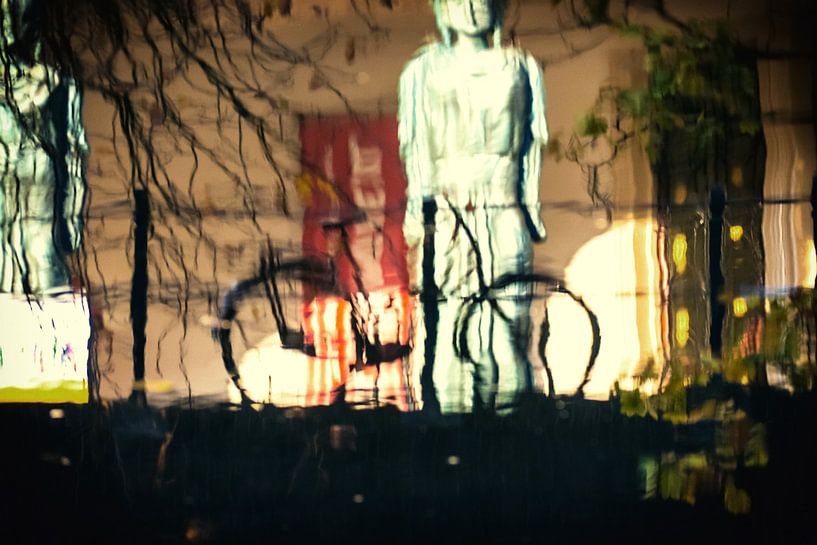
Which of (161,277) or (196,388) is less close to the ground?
(161,277)

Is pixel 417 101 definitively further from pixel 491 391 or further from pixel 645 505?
pixel 645 505

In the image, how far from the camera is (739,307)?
2.51 m

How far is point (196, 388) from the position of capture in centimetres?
254

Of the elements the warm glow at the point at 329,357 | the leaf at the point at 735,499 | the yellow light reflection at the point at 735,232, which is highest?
the yellow light reflection at the point at 735,232

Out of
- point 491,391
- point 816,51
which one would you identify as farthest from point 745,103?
point 491,391

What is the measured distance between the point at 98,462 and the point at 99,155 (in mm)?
1087

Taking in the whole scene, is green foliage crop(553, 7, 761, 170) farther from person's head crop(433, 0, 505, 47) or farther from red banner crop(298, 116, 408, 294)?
red banner crop(298, 116, 408, 294)

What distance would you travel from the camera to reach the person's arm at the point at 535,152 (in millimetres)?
2518

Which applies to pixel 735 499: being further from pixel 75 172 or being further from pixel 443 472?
pixel 75 172

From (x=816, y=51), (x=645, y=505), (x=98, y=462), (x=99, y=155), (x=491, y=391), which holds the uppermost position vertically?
(x=816, y=51)

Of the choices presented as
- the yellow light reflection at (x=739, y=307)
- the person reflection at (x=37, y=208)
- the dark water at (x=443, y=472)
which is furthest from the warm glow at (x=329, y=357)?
the yellow light reflection at (x=739, y=307)

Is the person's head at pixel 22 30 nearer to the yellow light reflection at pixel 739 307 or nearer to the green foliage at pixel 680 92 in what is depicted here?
the green foliage at pixel 680 92

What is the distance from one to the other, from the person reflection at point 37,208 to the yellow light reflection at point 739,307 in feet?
7.49

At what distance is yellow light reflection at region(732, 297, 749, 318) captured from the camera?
2.50 m
